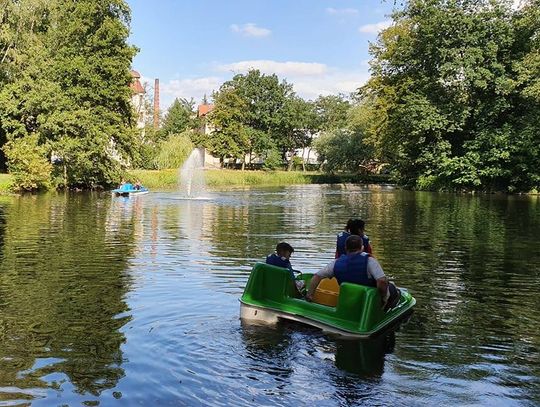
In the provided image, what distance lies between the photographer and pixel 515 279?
43.4 feet

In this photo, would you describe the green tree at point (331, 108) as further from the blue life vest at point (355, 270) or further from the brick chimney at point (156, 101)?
the blue life vest at point (355, 270)

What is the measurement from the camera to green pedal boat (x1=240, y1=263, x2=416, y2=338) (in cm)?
802

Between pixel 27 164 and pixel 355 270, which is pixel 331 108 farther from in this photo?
pixel 355 270

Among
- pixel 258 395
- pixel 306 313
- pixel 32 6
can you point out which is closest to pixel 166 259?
pixel 306 313

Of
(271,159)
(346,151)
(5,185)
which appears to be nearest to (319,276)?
(5,185)

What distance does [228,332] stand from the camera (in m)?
8.55

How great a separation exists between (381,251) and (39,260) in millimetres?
9251

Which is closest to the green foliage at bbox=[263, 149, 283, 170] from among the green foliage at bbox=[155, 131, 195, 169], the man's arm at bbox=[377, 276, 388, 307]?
the green foliage at bbox=[155, 131, 195, 169]

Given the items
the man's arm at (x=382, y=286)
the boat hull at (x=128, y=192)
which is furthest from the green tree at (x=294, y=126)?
the man's arm at (x=382, y=286)

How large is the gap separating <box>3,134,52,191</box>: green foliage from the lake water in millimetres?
24667

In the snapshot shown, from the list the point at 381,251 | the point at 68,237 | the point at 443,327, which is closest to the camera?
the point at 443,327

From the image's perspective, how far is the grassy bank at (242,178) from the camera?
59.7 meters

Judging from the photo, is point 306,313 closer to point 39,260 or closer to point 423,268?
point 423,268

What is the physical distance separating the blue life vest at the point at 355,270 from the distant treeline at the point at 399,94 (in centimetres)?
3773
